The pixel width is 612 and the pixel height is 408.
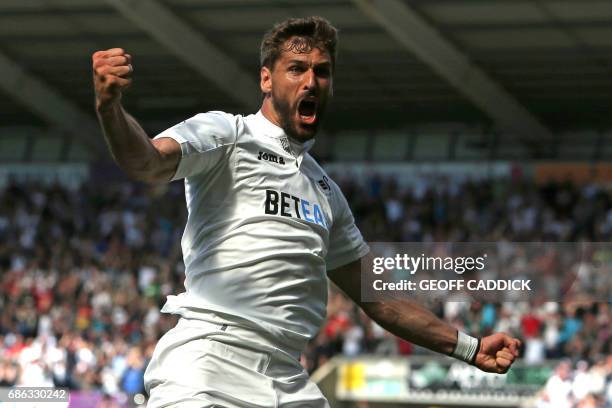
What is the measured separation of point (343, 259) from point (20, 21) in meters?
24.0

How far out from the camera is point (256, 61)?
2869 centimetres

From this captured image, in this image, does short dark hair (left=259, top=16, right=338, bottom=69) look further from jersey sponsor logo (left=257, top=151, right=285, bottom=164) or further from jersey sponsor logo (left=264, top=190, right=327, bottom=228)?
jersey sponsor logo (left=264, top=190, right=327, bottom=228)

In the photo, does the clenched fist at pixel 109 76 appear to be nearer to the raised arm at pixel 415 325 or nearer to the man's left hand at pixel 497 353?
the raised arm at pixel 415 325

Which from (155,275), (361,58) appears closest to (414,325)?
(155,275)

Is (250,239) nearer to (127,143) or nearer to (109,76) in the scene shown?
(127,143)

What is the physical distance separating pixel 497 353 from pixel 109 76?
2073 mm

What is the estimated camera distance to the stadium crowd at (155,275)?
1759 centimetres

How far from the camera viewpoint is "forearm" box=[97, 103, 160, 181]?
3.50 m

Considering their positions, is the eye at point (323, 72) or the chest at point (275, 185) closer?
the chest at point (275, 185)

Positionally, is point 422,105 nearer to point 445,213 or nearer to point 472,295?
point 445,213

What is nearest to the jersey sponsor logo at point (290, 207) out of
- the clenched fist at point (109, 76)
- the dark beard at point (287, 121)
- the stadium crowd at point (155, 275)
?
the dark beard at point (287, 121)

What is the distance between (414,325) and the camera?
4.88 meters

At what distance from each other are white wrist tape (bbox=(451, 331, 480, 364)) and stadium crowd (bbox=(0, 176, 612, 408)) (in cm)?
1021

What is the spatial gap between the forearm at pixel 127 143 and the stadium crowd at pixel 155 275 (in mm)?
11710
